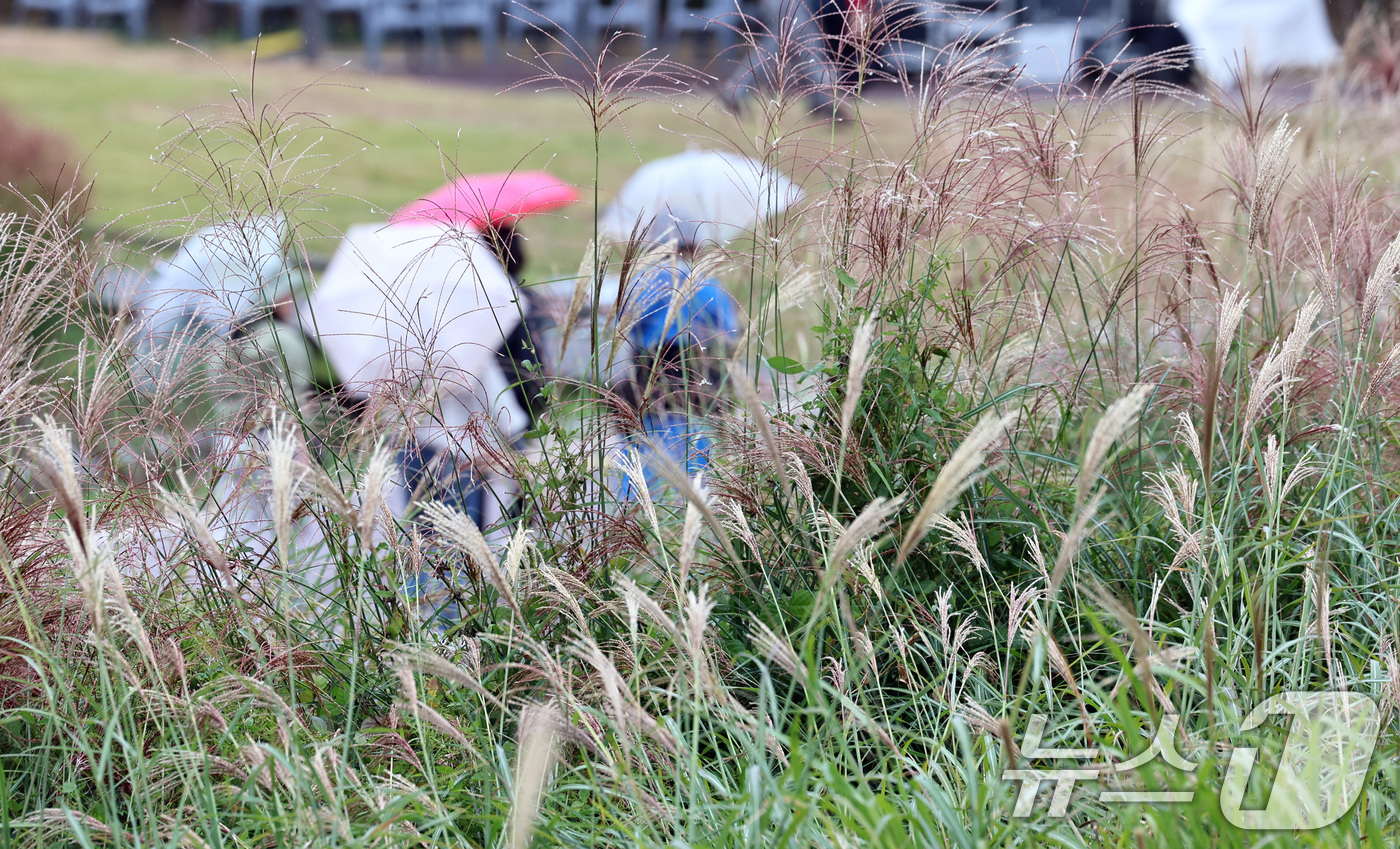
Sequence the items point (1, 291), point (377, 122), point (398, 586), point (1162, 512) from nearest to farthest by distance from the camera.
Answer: point (398, 586) → point (1162, 512) → point (1, 291) → point (377, 122)

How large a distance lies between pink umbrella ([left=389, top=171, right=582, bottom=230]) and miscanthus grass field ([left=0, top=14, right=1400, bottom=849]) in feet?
0.77

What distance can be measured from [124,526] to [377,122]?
466 inches

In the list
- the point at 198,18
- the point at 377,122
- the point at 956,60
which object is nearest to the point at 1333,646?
the point at 956,60

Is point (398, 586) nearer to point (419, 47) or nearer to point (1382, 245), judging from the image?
point (1382, 245)

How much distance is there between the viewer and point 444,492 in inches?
81.7

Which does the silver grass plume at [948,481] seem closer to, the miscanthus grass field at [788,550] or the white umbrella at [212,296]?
the miscanthus grass field at [788,550]

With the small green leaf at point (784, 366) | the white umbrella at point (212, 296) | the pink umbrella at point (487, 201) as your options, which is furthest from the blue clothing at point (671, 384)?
the white umbrella at point (212, 296)

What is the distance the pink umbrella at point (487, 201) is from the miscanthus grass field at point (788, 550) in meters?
0.23

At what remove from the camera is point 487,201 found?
3.91 metres

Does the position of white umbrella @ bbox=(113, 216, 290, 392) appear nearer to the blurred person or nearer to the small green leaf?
the blurred person

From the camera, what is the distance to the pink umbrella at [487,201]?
208cm

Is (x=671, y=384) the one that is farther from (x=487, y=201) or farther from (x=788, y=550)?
(x=487, y=201)

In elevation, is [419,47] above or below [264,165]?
above

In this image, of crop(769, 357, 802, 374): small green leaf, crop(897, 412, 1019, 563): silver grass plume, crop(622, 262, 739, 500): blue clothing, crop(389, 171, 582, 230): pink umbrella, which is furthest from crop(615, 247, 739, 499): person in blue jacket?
crop(897, 412, 1019, 563): silver grass plume
